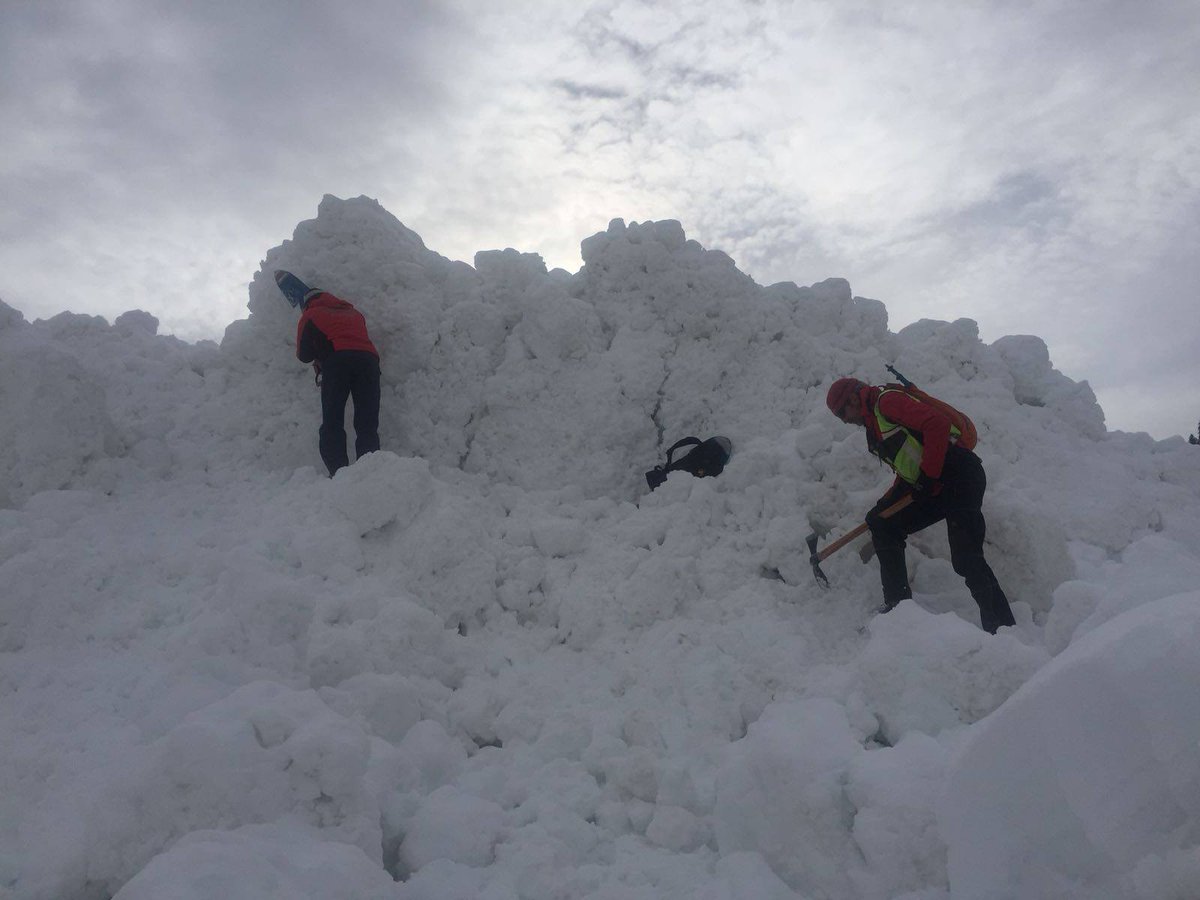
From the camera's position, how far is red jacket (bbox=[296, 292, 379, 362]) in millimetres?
4859

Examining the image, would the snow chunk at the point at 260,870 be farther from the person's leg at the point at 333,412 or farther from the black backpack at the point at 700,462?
the black backpack at the point at 700,462

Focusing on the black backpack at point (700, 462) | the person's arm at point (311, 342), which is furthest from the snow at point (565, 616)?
the person's arm at point (311, 342)

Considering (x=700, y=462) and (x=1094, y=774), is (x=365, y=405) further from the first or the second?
(x=1094, y=774)

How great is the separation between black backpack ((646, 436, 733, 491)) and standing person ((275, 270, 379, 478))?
1887 millimetres

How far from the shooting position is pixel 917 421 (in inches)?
151

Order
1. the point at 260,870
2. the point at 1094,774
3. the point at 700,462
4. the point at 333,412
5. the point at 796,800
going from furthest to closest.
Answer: the point at 700,462, the point at 333,412, the point at 796,800, the point at 260,870, the point at 1094,774

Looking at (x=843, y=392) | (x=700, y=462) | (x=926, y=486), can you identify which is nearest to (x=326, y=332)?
(x=700, y=462)

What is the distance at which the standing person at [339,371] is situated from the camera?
480 centimetres

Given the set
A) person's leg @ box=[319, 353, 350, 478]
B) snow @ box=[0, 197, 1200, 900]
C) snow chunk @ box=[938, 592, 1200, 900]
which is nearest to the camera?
snow chunk @ box=[938, 592, 1200, 900]

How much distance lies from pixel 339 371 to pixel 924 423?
3561 millimetres

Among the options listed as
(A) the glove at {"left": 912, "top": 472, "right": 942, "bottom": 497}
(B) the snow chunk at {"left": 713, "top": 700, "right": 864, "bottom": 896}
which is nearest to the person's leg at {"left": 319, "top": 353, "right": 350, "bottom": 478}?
(B) the snow chunk at {"left": 713, "top": 700, "right": 864, "bottom": 896}

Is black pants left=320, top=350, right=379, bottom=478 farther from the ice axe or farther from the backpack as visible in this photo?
the backpack

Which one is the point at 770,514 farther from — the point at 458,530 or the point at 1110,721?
the point at 1110,721

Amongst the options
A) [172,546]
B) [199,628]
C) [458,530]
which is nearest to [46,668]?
[199,628]
